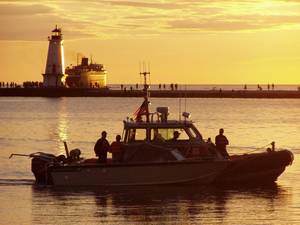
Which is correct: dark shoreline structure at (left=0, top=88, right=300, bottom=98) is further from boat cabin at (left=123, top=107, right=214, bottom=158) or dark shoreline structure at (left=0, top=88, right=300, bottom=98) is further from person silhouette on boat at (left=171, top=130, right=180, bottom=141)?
person silhouette on boat at (left=171, top=130, right=180, bottom=141)

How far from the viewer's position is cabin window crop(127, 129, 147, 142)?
33.8 metres

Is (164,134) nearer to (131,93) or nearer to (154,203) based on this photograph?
(154,203)

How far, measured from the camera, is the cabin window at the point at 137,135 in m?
33.8

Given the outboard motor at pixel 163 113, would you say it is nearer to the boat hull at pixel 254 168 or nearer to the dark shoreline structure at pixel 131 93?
the boat hull at pixel 254 168

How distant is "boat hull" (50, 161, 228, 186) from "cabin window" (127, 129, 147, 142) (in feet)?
3.33

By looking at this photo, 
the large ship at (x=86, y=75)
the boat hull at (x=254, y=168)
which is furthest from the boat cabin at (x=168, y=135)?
the large ship at (x=86, y=75)

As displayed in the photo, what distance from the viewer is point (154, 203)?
3106 cm

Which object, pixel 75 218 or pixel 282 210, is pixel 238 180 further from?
pixel 75 218

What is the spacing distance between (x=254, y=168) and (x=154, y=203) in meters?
5.14

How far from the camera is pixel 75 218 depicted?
2816 centimetres

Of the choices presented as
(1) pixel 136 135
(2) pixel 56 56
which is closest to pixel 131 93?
(2) pixel 56 56

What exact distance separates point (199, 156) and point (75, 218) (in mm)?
6768

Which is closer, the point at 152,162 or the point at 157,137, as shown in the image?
the point at 152,162

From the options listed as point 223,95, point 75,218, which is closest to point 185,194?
point 75,218
